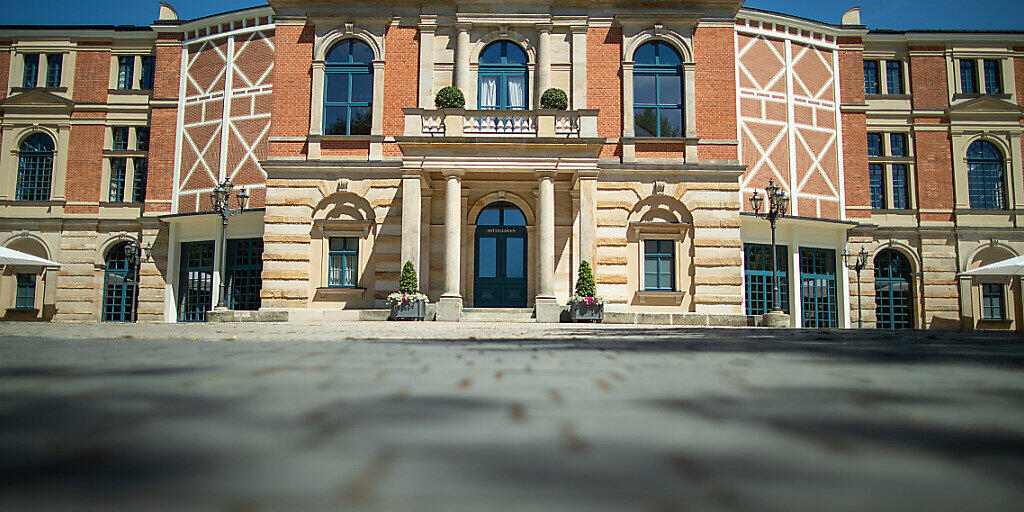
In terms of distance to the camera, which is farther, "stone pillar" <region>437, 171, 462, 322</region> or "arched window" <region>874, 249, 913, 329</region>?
"arched window" <region>874, 249, 913, 329</region>

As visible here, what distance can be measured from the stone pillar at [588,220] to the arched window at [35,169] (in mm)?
24429

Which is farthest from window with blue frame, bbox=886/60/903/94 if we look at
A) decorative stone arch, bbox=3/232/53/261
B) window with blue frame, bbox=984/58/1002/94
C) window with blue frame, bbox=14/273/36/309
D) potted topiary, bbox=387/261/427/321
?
window with blue frame, bbox=14/273/36/309

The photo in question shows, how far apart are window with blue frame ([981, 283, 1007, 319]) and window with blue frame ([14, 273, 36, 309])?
40817 millimetres

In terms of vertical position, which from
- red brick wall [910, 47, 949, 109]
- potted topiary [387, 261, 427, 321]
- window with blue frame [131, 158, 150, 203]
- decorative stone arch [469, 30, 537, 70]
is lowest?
potted topiary [387, 261, 427, 321]

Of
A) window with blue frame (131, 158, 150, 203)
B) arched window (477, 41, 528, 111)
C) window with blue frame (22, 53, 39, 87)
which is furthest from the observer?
window with blue frame (22, 53, 39, 87)

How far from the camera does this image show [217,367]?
3.13 m

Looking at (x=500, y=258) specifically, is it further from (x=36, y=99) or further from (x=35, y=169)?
(x=36, y=99)

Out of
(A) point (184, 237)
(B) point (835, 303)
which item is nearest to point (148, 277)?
(A) point (184, 237)

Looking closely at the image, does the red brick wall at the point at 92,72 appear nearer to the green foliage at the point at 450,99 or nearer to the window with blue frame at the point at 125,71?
the window with blue frame at the point at 125,71

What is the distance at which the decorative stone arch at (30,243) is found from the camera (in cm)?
2811

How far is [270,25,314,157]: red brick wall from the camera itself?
20.5 meters

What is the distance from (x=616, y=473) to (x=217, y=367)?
263 cm

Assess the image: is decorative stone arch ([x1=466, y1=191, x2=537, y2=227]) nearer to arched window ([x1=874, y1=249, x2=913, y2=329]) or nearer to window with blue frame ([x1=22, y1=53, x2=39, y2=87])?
arched window ([x1=874, y1=249, x2=913, y2=329])

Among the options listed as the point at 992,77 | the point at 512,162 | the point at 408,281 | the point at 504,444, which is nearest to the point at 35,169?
the point at 408,281
